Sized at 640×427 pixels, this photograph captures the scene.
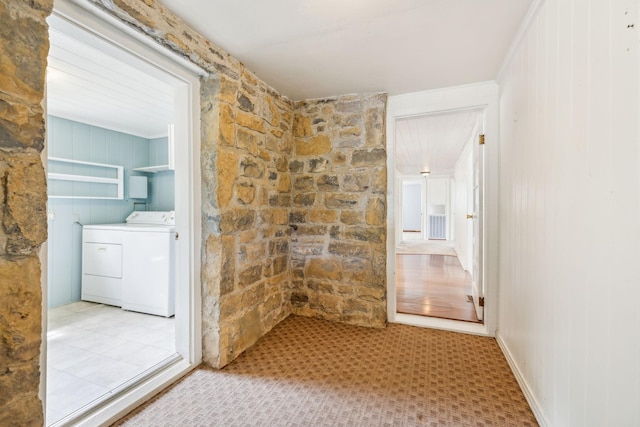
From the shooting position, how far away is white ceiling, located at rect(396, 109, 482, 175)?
317 centimetres

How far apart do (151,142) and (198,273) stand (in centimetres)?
294

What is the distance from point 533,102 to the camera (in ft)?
4.83

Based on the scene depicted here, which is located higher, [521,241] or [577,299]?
[521,241]

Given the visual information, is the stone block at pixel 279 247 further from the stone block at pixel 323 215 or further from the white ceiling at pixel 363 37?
the white ceiling at pixel 363 37

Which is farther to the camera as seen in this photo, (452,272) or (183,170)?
(452,272)

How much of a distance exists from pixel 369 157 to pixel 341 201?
0.46 meters

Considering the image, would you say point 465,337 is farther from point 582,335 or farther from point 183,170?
point 183,170

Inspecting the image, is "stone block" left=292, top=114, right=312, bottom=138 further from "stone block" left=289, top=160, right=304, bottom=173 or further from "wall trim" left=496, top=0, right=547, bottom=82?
"wall trim" left=496, top=0, right=547, bottom=82

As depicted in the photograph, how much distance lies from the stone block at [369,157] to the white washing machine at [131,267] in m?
1.90

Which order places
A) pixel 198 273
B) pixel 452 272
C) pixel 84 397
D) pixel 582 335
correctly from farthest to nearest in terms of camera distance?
1. pixel 452 272
2. pixel 198 273
3. pixel 84 397
4. pixel 582 335

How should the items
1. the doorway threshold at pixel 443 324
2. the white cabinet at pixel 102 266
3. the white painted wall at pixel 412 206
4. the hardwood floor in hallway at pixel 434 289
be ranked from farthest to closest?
the white painted wall at pixel 412 206 < the white cabinet at pixel 102 266 < the hardwood floor in hallway at pixel 434 289 < the doorway threshold at pixel 443 324

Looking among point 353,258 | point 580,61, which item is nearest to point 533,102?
point 580,61

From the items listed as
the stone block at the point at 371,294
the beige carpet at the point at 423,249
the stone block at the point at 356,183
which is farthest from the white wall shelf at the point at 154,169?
the beige carpet at the point at 423,249

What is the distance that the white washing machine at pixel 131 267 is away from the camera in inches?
109
